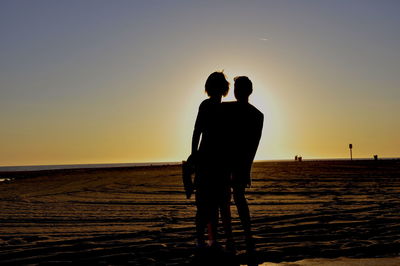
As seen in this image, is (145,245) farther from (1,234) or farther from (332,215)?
(332,215)

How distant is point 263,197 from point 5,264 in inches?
292

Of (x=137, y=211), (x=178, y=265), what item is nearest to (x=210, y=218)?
(x=178, y=265)

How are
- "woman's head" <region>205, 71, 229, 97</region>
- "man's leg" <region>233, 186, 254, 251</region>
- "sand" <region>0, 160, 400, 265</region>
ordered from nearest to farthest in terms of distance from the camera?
"sand" <region>0, 160, 400, 265</region> → "man's leg" <region>233, 186, 254, 251</region> → "woman's head" <region>205, 71, 229, 97</region>

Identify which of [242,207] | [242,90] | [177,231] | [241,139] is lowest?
[177,231]

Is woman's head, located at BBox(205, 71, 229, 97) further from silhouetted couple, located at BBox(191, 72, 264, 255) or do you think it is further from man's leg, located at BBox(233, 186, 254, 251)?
man's leg, located at BBox(233, 186, 254, 251)

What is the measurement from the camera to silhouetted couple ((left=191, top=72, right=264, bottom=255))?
518 centimetres

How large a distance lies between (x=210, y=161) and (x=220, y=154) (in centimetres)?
13

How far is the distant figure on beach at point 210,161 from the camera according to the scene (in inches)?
204

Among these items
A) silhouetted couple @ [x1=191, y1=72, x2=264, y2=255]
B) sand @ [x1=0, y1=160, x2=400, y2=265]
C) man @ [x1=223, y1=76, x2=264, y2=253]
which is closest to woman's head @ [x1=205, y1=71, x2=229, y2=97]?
silhouetted couple @ [x1=191, y1=72, x2=264, y2=255]

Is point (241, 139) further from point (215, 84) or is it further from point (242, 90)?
point (215, 84)

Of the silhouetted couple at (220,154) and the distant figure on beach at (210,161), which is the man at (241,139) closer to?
A: the silhouetted couple at (220,154)

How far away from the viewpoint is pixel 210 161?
205 inches

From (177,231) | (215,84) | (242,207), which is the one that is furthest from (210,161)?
(177,231)

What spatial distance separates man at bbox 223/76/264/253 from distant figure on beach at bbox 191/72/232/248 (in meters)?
0.10
